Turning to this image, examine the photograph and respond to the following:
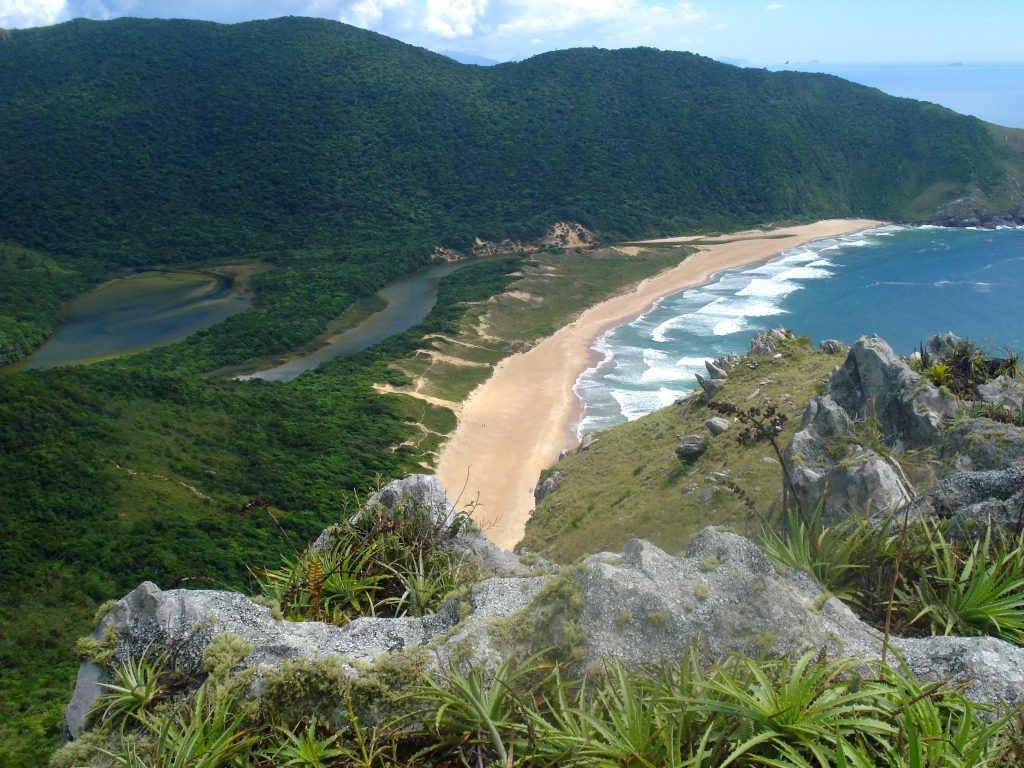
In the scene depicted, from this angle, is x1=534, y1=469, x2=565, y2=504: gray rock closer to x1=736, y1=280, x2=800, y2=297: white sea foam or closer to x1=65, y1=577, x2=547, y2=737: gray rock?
x1=65, y1=577, x2=547, y2=737: gray rock

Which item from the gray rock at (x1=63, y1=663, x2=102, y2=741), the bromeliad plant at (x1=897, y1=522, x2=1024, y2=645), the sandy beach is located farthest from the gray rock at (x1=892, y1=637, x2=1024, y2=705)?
the sandy beach

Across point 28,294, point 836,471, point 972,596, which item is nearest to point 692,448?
point 836,471

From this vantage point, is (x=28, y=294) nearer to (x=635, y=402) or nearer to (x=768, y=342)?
(x=635, y=402)

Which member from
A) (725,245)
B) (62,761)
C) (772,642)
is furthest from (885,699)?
(725,245)

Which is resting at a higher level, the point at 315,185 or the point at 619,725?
the point at 315,185

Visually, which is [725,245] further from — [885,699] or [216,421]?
[885,699]

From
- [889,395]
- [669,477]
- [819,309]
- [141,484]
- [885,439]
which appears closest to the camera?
[885,439]
